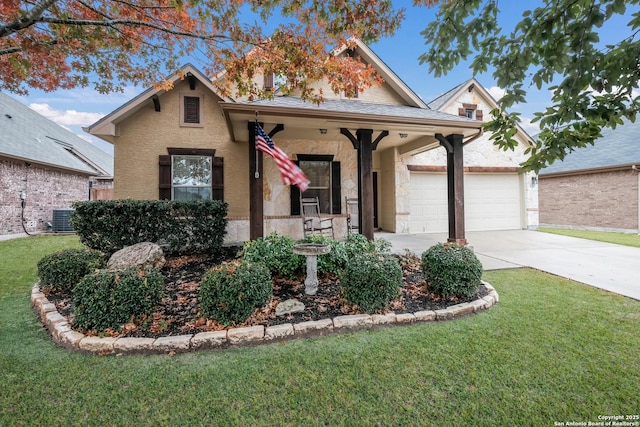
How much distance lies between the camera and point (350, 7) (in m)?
4.07

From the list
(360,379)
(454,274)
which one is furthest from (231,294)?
(454,274)

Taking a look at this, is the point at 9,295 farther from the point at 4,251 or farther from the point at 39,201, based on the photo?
the point at 39,201

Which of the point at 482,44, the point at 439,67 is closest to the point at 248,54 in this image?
the point at 439,67

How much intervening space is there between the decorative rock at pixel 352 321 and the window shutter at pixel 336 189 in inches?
211

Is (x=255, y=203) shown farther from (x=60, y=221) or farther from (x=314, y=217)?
(x=60, y=221)

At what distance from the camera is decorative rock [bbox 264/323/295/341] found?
9.80ft

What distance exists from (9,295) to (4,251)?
5.05 m

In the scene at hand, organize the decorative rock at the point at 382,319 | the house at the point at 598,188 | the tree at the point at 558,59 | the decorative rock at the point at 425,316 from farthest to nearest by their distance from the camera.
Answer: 1. the house at the point at 598,188
2. the decorative rock at the point at 425,316
3. the decorative rock at the point at 382,319
4. the tree at the point at 558,59

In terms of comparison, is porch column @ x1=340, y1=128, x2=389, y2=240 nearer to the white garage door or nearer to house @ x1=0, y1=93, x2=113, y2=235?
the white garage door

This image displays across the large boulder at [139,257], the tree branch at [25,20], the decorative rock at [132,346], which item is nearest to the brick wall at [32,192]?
the large boulder at [139,257]

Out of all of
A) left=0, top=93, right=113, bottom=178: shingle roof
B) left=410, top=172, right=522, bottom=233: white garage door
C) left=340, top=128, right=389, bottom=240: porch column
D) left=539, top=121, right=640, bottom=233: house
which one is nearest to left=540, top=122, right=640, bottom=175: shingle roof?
left=539, top=121, right=640, bottom=233: house

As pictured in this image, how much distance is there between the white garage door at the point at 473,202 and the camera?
9.76 metres

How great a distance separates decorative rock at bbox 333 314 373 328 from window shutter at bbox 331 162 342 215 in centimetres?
536

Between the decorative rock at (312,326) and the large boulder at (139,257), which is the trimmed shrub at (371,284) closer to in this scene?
the decorative rock at (312,326)
